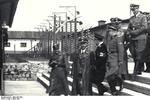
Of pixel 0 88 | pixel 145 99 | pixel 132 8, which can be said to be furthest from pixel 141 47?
pixel 0 88

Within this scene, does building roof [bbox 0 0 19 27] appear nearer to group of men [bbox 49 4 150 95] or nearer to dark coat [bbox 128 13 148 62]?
group of men [bbox 49 4 150 95]

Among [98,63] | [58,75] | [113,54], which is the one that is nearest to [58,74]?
[58,75]

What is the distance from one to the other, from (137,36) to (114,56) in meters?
1.02

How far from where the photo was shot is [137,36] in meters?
9.78

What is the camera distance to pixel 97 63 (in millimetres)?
9109

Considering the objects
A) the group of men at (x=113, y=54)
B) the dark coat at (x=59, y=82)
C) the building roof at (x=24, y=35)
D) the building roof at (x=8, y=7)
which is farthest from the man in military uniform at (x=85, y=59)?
the building roof at (x=24, y=35)

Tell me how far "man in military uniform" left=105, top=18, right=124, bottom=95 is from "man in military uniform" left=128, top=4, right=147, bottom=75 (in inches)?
28.2

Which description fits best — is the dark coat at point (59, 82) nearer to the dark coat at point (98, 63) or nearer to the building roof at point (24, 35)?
the dark coat at point (98, 63)

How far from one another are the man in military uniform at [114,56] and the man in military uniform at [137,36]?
2.35 feet

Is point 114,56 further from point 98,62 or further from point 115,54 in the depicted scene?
point 98,62

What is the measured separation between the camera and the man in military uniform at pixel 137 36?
963cm

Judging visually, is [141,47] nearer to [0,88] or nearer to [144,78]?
[144,78]

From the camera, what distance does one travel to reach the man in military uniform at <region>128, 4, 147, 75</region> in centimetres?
963

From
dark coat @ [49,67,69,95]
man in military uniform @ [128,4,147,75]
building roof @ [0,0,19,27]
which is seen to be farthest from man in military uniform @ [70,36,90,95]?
building roof @ [0,0,19,27]
